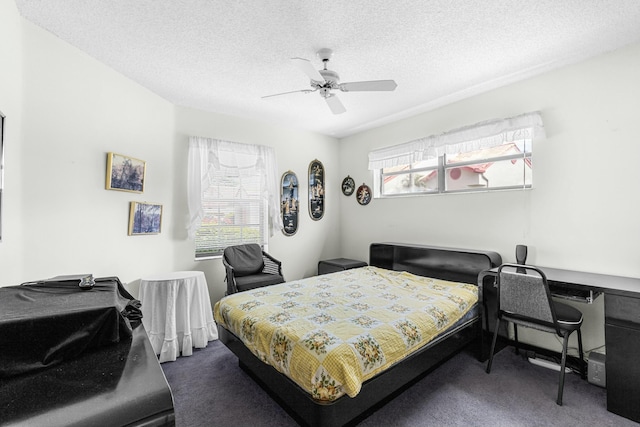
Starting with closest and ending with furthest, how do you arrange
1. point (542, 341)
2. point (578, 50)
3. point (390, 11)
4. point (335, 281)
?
point (390, 11) < point (578, 50) < point (542, 341) < point (335, 281)

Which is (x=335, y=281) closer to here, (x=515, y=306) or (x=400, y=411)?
(x=400, y=411)

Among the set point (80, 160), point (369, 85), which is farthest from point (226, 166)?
point (369, 85)

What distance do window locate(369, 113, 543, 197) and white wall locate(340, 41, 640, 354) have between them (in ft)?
0.54

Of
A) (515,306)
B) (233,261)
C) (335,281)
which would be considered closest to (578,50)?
(515,306)

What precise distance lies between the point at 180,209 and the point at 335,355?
2.94 meters

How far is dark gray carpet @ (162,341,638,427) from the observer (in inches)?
76.4

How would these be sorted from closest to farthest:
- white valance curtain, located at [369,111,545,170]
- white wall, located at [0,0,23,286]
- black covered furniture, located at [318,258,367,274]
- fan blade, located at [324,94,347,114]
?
white wall, located at [0,0,23,286], fan blade, located at [324,94,347,114], white valance curtain, located at [369,111,545,170], black covered furniture, located at [318,258,367,274]

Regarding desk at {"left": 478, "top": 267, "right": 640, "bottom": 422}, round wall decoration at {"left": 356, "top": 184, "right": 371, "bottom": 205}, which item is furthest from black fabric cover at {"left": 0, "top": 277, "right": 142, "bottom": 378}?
round wall decoration at {"left": 356, "top": 184, "right": 371, "bottom": 205}

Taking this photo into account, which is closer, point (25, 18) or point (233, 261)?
point (25, 18)

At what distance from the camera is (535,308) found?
226 cm

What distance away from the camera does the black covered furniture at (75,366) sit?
701mm

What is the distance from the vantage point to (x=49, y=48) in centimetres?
229

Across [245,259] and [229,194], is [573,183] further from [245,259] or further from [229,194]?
[229,194]

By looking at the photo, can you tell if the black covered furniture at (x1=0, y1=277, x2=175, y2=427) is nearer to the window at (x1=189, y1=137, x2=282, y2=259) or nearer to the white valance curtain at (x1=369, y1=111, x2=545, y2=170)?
the window at (x1=189, y1=137, x2=282, y2=259)
